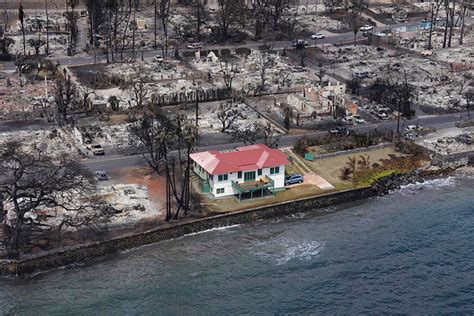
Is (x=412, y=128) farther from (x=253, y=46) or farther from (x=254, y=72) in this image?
(x=253, y=46)

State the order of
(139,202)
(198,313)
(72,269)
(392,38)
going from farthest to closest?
(392,38)
(139,202)
(72,269)
(198,313)

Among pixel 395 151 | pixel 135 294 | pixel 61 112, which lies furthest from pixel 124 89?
pixel 135 294

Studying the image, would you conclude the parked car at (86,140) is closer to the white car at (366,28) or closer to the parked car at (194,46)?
the parked car at (194,46)

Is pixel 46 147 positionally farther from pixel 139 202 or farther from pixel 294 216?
pixel 294 216

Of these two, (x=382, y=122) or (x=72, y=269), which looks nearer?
(x=72, y=269)

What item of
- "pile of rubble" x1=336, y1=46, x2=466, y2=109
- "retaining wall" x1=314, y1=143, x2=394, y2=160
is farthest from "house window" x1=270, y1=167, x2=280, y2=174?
"pile of rubble" x1=336, y1=46, x2=466, y2=109

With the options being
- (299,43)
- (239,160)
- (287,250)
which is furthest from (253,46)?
(287,250)
